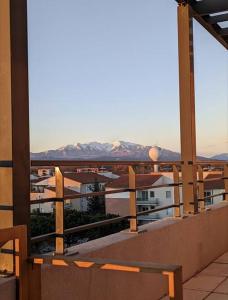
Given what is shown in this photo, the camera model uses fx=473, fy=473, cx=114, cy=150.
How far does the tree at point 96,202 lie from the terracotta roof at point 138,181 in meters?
0.13

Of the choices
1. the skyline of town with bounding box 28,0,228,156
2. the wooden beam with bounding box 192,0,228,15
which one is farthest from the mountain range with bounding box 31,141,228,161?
the skyline of town with bounding box 28,0,228,156

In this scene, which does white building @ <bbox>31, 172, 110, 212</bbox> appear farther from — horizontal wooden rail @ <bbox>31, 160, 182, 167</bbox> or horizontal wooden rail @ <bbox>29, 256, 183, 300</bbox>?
horizontal wooden rail @ <bbox>29, 256, 183, 300</bbox>

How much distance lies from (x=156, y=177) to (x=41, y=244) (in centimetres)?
169

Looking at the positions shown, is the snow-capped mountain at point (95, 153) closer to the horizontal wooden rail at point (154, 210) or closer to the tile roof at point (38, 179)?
the tile roof at point (38, 179)

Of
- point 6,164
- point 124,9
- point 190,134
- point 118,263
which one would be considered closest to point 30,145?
point 6,164

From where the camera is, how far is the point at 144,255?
357cm

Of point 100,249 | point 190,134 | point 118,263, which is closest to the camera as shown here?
point 118,263

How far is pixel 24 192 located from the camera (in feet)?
7.16

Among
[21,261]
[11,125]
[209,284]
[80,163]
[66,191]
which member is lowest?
[209,284]

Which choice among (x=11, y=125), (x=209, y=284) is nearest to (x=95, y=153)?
(x=209, y=284)

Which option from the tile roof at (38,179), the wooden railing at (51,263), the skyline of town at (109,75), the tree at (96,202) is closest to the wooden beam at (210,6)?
the tree at (96,202)

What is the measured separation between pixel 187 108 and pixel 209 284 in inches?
71.4

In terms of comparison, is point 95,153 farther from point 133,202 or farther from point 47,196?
point 47,196

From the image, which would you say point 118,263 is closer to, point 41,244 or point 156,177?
point 41,244
